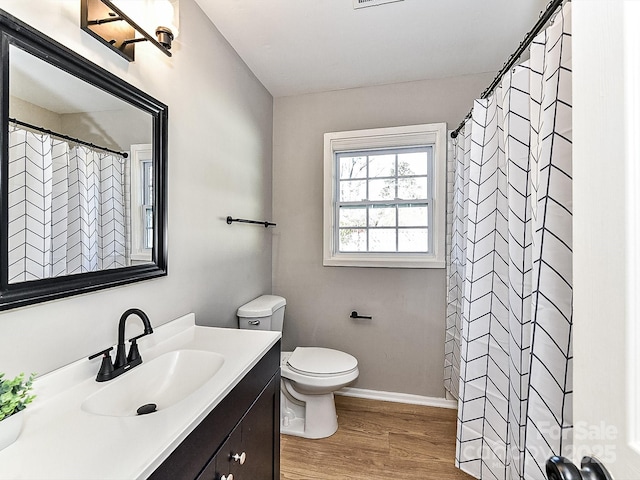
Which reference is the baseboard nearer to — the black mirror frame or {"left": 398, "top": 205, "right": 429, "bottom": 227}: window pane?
{"left": 398, "top": 205, "right": 429, "bottom": 227}: window pane

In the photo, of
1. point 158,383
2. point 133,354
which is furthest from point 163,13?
point 158,383

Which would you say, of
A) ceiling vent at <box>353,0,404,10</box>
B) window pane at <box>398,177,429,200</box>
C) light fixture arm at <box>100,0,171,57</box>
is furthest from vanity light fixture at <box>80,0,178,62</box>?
window pane at <box>398,177,429,200</box>

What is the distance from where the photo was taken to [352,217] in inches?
103

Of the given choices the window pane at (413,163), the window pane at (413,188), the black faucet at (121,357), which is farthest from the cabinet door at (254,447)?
the window pane at (413,163)

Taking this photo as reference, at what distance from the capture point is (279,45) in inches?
79.7

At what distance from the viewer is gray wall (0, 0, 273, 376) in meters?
0.96

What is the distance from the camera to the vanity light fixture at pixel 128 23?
42.1 inches

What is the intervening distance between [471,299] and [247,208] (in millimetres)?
1495

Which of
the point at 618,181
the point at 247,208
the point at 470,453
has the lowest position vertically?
the point at 470,453

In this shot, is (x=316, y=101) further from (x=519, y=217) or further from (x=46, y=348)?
(x=46, y=348)

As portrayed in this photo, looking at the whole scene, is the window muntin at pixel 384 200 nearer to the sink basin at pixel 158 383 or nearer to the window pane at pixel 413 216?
the window pane at pixel 413 216

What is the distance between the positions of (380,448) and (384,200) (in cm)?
168

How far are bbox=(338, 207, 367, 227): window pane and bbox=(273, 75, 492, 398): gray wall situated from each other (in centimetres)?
20

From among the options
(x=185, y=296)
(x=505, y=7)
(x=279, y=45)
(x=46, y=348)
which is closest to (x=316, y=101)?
(x=279, y=45)
